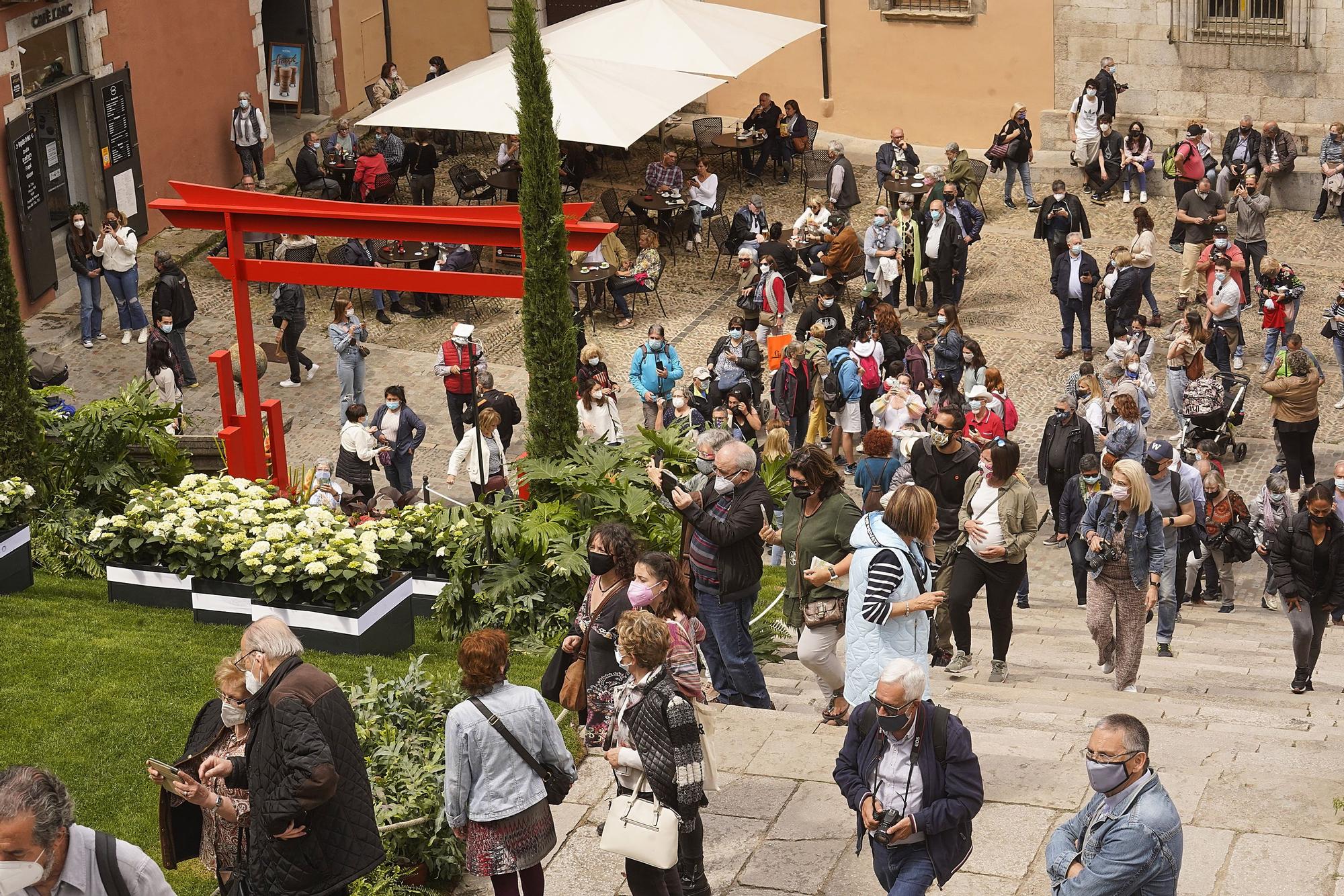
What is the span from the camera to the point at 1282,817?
7.77 meters

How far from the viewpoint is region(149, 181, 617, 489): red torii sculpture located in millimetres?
12734


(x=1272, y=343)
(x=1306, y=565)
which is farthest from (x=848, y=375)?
(x=1306, y=565)

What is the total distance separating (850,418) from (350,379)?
211 inches

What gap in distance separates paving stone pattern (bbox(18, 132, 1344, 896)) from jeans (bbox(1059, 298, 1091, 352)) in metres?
0.30

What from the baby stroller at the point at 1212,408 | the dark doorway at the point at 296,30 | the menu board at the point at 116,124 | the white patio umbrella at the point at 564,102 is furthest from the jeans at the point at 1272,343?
the dark doorway at the point at 296,30

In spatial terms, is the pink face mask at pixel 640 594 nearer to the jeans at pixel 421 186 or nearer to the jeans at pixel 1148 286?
the jeans at pixel 1148 286

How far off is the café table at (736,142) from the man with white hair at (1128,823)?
19419 millimetres

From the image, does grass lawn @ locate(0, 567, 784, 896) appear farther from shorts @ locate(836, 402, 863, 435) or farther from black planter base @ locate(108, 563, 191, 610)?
shorts @ locate(836, 402, 863, 435)

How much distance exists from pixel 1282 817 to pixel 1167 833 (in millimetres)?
2279

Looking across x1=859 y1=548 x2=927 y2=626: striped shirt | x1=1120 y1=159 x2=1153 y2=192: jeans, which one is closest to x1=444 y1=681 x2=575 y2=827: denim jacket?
x1=859 y1=548 x2=927 y2=626: striped shirt

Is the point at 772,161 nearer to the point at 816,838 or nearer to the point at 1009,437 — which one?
the point at 1009,437

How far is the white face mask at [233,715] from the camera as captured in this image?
658cm

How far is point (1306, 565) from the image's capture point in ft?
36.4

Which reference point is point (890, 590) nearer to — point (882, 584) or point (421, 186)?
point (882, 584)
